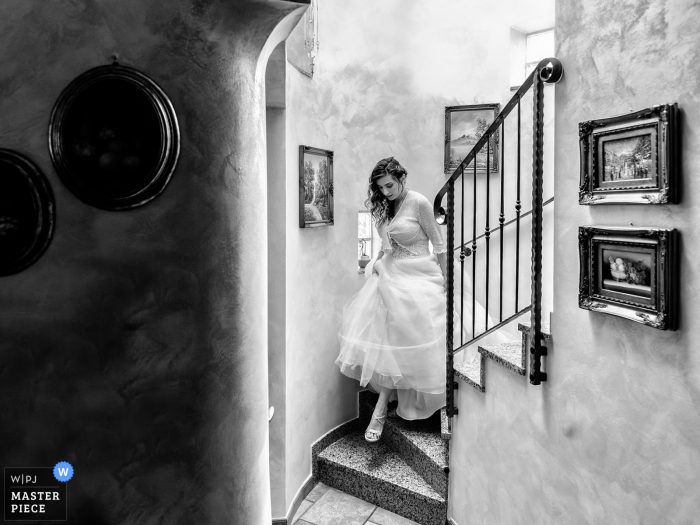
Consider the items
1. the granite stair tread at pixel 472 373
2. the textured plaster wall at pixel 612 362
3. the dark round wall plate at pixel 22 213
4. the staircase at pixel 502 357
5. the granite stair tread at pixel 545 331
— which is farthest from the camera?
the granite stair tread at pixel 472 373

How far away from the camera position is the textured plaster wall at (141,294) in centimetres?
156

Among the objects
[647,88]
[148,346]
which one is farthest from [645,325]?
[148,346]

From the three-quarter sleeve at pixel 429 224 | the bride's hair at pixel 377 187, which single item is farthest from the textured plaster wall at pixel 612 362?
the bride's hair at pixel 377 187

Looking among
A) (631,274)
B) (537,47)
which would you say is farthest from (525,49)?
(631,274)

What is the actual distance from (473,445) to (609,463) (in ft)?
3.39

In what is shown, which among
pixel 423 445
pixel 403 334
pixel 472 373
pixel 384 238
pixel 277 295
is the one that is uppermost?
pixel 384 238

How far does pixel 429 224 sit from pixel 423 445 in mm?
1542

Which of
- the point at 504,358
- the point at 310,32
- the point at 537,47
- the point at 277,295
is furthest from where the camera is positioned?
the point at 537,47

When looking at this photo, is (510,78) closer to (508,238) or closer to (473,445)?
(508,238)

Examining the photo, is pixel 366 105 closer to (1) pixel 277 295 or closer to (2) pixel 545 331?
(1) pixel 277 295

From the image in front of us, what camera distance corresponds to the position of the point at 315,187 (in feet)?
11.6

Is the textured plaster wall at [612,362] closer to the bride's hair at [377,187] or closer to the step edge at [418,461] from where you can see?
the step edge at [418,461]

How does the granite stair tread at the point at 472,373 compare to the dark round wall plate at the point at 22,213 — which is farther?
the granite stair tread at the point at 472,373

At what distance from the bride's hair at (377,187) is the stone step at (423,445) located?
1.56m
